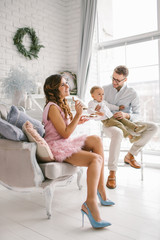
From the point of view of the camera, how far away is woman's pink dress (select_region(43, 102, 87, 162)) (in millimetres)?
1989

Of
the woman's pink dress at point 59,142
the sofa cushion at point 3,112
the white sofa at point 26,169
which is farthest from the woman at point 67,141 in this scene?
the sofa cushion at point 3,112

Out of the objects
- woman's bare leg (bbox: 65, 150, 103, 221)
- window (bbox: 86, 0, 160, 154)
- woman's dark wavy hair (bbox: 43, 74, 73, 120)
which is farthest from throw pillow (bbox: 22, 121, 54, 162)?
window (bbox: 86, 0, 160, 154)

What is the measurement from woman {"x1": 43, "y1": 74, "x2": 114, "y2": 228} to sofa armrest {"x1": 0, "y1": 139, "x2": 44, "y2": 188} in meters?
0.21

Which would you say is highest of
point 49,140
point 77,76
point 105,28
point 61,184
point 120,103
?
point 105,28

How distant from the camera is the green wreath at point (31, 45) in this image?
3635mm

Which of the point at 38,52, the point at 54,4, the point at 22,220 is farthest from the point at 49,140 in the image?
the point at 54,4

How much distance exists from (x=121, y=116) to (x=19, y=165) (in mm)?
1463

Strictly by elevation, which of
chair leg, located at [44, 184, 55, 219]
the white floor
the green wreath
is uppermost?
the green wreath

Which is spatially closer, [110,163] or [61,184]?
[61,184]

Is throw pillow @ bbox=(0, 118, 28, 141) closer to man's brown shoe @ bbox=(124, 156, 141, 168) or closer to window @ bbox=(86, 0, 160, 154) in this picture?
man's brown shoe @ bbox=(124, 156, 141, 168)

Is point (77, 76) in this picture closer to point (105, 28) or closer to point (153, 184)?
point (105, 28)

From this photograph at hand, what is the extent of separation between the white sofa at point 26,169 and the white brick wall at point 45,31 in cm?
170

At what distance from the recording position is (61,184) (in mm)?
2066

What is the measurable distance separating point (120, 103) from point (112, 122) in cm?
37
